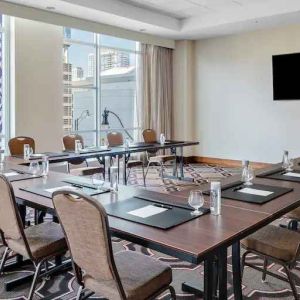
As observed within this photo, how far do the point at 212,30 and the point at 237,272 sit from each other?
21.2 feet

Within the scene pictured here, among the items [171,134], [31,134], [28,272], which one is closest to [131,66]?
[171,134]

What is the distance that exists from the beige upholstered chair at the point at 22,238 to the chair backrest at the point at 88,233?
0.49 meters

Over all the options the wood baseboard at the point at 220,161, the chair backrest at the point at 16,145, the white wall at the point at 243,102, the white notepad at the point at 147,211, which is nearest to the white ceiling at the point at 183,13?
the white wall at the point at 243,102

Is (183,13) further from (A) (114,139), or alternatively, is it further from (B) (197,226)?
(B) (197,226)

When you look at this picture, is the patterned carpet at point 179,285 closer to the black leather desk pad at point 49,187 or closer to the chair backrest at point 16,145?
the black leather desk pad at point 49,187

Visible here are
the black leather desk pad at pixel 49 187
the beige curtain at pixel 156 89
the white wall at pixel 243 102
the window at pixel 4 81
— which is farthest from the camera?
the beige curtain at pixel 156 89

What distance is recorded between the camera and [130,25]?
7188 mm

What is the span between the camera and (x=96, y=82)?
25.2 ft

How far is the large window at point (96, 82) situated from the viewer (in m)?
7.25

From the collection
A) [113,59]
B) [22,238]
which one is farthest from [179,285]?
[113,59]

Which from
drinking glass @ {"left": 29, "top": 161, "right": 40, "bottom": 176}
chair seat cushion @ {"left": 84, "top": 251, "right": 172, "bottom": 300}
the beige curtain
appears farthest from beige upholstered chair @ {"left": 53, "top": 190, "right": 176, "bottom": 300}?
the beige curtain

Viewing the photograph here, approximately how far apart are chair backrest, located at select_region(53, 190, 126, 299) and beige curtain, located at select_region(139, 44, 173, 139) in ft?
21.5

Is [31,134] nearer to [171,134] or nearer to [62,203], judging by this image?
[171,134]

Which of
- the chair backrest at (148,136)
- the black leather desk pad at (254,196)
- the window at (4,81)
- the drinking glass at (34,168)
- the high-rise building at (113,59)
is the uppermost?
the high-rise building at (113,59)
